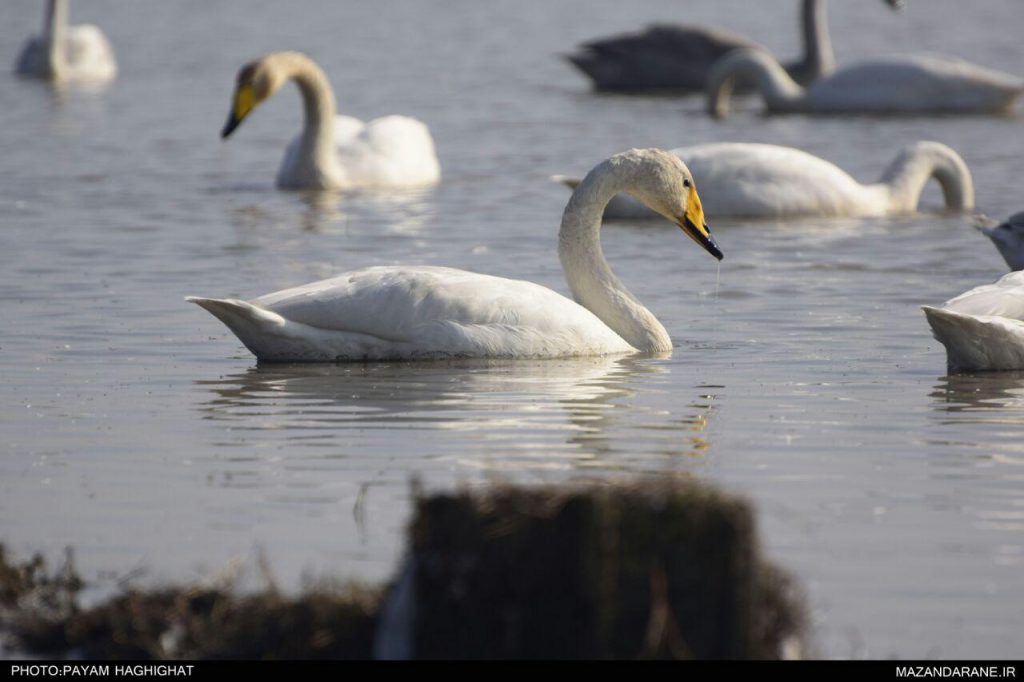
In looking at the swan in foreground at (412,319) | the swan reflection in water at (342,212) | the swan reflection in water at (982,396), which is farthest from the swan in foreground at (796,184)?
the swan reflection in water at (982,396)

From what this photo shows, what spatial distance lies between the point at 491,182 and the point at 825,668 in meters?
13.6

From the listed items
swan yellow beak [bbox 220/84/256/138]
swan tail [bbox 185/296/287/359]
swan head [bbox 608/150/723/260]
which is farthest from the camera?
swan yellow beak [bbox 220/84/256/138]

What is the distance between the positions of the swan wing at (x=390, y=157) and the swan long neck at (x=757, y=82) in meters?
6.40

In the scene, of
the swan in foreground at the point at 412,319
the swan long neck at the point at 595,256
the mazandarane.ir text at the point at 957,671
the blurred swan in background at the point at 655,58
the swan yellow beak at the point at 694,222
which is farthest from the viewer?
the blurred swan in background at the point at 655,58

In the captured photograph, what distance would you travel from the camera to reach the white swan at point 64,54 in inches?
1112

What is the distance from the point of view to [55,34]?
92.8ft

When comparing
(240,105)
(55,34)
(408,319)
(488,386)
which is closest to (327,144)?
(240,105)

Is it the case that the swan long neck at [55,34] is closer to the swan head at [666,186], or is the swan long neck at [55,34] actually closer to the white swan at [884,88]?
the white swan at [884,88]

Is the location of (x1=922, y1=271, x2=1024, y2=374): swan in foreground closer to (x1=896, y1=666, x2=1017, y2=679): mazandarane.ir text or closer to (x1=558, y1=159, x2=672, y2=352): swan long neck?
(x1=558, y1=159, x2=672, y2=352): swan long neck

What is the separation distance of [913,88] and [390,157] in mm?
7748

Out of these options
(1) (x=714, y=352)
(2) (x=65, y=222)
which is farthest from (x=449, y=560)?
(2) (x=65, y=222)

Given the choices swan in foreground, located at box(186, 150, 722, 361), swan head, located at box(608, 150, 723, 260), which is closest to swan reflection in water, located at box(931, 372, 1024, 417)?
swan head, located at box(608, 150, 723, 260)

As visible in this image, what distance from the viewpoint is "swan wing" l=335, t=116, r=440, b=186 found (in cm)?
1762

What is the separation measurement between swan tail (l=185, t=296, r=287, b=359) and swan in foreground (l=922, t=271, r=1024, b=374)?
9.72ft
